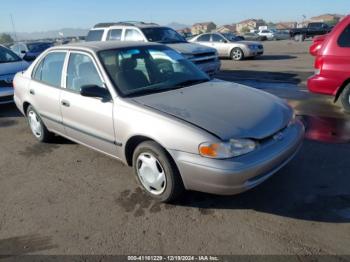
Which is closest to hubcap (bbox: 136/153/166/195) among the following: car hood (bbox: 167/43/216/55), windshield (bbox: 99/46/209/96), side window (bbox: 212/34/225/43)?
windshield (bbox: 99/46/209/96)

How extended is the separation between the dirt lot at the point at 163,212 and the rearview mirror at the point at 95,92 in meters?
1.07

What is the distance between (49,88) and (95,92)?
1377 millimetres

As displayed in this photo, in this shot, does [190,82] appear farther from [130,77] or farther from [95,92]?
[95,92]

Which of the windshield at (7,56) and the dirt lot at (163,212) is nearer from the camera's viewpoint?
the dirt lot at (163,212)

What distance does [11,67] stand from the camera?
28.0ft

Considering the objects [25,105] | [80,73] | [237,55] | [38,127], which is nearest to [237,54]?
[237,55]

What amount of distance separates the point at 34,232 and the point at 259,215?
2201mm

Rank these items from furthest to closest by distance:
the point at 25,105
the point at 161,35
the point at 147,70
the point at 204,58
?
the point at 161,35 → the point at 204,58 → the point at 25,105 → the point at 147,70

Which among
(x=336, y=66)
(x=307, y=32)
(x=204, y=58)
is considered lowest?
(x=307, y=32)

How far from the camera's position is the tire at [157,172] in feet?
11.1

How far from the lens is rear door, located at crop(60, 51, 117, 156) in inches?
158

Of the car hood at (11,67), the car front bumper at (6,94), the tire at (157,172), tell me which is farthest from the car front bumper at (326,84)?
the car hood at (11,67)

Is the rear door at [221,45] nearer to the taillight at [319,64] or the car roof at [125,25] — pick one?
the car roof at [125,25]

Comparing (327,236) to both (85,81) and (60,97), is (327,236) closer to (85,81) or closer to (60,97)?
(85,81)
